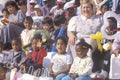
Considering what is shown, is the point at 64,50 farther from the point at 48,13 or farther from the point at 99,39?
the point at 48,13

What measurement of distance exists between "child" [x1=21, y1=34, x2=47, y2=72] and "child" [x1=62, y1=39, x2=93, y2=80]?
76 cm

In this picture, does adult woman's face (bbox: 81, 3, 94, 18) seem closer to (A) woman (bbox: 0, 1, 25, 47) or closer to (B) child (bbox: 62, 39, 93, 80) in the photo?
(B) child (bbox: 62, 39, 93, 80)

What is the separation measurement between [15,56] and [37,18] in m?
1.63

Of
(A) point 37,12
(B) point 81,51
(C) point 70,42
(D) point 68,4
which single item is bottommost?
(B) point 81,51

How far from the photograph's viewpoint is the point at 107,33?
25.4 ft

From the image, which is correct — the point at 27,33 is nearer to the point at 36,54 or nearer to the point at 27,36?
the point at 27,36

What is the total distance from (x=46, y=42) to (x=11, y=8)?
202 centimetres

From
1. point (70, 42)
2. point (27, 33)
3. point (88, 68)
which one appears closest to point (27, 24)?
point (27, 33)

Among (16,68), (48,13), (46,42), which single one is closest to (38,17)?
(48,13)

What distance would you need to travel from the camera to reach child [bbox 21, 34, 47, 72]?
8.18 m

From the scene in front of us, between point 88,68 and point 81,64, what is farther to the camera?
point 81,64

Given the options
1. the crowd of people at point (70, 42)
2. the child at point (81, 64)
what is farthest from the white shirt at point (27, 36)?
the child at point (81, 64)

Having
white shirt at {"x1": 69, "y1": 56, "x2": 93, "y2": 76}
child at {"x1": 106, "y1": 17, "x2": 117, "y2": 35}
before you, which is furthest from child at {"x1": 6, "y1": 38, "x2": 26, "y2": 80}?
child at {"x1": 106, "y1": 17, "x2": 117, "y2": 35}

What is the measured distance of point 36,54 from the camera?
840cm
